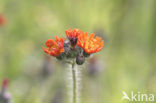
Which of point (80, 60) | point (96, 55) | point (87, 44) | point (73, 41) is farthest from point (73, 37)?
point (96, 55)

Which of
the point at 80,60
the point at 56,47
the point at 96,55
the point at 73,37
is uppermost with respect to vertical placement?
the point at 96,55

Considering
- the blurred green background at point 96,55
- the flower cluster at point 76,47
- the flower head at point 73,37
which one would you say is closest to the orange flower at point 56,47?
the flower cluster at point 76,47

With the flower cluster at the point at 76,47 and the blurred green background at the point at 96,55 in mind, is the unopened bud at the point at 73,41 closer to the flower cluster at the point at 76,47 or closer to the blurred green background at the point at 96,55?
the flower cluster at the point at 76,47

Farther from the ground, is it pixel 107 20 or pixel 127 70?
pixel 107 20

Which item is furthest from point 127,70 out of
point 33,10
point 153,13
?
point 33,10

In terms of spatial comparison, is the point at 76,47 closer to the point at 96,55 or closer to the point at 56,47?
the point at 56,47

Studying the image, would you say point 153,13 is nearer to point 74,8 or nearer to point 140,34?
point 140,34

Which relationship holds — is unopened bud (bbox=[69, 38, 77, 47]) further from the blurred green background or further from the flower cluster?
the blurred green background
